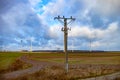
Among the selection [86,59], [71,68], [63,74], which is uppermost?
[86,59]

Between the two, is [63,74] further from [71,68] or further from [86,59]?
[86,59]

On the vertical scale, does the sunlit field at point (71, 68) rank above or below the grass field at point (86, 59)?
below

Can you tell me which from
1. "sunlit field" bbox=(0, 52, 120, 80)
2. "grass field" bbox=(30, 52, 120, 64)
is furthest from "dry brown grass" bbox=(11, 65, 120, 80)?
"grass field" bbox=(30, 52, 120, 64)

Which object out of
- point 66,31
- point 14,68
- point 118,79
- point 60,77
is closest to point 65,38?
point 66,31

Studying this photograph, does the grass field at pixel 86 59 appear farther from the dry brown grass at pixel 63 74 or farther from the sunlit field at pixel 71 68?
the dry brown grass at pixel 63 74

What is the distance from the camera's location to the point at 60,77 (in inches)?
1377

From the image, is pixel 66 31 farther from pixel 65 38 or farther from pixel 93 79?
pixel 93 79

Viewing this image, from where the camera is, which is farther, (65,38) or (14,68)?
(14,68)

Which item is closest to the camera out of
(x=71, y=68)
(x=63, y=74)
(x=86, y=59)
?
(x=63, y=74)

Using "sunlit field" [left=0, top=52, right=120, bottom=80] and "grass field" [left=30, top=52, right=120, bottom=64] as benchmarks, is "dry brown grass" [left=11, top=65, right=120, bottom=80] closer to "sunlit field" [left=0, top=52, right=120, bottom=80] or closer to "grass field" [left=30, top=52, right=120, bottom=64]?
"sunlit field" [left=0, top=52, right=120, bottom=80]

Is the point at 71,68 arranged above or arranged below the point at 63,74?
above

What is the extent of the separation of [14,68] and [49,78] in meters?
27.4

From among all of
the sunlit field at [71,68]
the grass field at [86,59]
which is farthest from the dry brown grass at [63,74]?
the grass field at [86,59]

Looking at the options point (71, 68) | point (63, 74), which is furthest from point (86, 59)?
point (63, 74)
